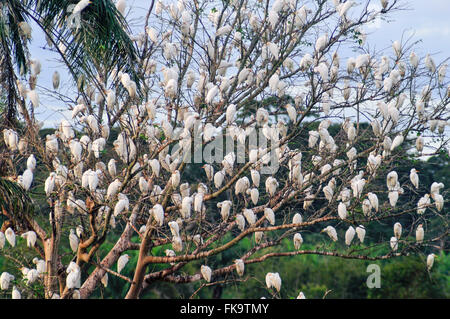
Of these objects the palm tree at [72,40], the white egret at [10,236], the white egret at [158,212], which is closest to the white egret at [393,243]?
the white egret at [158,212]

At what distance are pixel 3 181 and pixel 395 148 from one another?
110 inches

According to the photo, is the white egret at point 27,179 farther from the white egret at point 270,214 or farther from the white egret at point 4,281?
the white egret at point 270,214

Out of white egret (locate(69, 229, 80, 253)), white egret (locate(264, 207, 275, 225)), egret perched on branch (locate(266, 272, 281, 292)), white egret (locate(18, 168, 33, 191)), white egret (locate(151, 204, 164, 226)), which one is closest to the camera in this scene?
white egret (locate(151, 204, 164, 226))

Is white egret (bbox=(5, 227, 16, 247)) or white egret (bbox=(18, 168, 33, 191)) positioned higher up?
white egret (bbox=(18, 168, 33, 191))

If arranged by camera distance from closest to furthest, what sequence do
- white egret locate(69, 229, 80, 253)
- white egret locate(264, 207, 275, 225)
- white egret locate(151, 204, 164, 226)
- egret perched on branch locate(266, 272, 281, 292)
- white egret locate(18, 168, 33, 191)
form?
1. white egret locate(151, 204, 164, 226)
2. white egret locate(18, 168, 33, 191)
3. white egret locate(264, 207, 275, 225)
4. egret perched on branch locate(266, 272, 281, 292)
5. white egret locate(69, 229, 80, 253)

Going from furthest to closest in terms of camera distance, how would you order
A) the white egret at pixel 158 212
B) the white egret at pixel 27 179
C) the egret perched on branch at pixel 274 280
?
the egret perched on branch at pixel 274 280, the white egret at pixel 27 179, the white egret at pixel 158 212

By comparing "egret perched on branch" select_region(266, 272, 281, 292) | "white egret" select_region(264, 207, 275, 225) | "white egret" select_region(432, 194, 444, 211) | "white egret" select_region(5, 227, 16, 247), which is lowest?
"egret perched on branch" select_region(266, 272, 281, 292)

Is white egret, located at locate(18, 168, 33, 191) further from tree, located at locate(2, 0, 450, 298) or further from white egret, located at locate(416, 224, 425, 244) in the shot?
white egret, located at locate(416, 224, 425, 244)

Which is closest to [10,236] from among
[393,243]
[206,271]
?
[206,271]

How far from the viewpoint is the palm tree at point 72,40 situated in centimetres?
426

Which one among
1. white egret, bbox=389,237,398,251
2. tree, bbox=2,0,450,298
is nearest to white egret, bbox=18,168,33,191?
tree, bbox=2,0,450,298

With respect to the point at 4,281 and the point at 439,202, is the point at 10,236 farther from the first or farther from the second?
the point at 439,202

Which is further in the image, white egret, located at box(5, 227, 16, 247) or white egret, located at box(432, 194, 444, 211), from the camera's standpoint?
white egret, located at box(5, 227, 16, 247)

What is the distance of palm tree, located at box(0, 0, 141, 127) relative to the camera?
14.0ft
